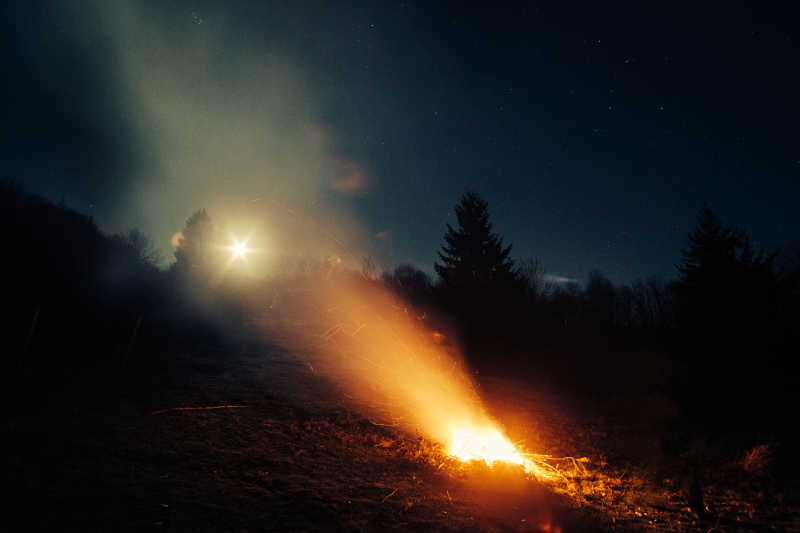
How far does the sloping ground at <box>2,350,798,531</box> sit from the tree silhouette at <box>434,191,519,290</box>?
15777mm

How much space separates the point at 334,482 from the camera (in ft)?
22.1

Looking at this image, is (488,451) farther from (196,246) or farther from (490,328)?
(196,246)

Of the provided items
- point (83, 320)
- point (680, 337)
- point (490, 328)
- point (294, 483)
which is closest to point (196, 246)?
point (83, 320)

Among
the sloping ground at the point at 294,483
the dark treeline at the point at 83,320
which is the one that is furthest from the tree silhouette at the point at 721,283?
the dark treeline at the point at 83,320

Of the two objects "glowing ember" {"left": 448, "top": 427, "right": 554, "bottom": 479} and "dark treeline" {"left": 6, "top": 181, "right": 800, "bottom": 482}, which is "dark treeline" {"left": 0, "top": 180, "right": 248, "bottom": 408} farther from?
"glowing ember" {"left": 448, "top": 427, "right": 554, "bottom": 479}

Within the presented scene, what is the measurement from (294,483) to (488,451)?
4.84 meters

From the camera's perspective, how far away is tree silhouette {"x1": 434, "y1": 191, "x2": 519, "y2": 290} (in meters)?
26.2

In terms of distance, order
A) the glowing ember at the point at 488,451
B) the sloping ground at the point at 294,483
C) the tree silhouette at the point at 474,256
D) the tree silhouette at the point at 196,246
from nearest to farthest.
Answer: the sloping ground at the point at 294,483, the glowing ember at the point at 488,451, the tree silhouette at the point at 474,256, the tree silhouette at the point at 196,246

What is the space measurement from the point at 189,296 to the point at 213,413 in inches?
1076

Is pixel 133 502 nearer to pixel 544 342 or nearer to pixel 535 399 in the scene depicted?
pixel 535 399

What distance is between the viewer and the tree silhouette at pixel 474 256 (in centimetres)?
2623

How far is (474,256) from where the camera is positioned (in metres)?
26.8

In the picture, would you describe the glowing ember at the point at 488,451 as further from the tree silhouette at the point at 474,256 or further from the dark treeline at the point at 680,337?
the tree silhouette at the point at 474,256

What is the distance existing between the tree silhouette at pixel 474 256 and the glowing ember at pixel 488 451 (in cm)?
1713
